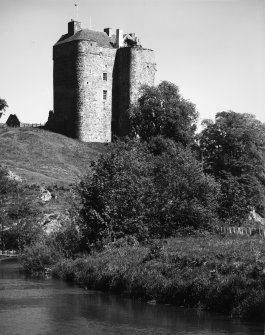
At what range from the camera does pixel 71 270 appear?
A: 149 feet

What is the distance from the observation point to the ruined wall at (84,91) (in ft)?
325

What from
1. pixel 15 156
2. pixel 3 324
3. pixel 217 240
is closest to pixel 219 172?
pixel 15 156

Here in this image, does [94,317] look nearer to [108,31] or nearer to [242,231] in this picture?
[242,231]

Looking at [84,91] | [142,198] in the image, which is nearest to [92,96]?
[84,91]

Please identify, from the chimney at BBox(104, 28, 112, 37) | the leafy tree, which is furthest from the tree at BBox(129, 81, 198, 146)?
the leafy tree

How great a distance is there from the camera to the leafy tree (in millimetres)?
49906

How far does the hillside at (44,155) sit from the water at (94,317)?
4208 cm

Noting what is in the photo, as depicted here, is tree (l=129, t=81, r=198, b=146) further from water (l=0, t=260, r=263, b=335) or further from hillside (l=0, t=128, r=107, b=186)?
water (l=0, t=260, r=263, b=335)

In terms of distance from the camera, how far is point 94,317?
33.4 m

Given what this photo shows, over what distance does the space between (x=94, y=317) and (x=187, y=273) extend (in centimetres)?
525

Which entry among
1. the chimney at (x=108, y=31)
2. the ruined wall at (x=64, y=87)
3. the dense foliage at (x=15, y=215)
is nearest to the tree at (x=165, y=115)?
the ruined wall at (x=64, y=87)

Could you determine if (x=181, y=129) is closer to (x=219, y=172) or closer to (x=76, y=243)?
(x=219, y=172)

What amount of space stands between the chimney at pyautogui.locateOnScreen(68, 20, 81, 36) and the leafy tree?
4828cm

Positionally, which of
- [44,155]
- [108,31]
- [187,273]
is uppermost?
[108,31]
